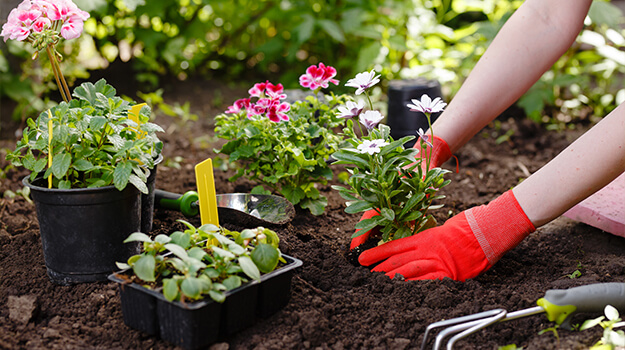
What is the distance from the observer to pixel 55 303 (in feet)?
4.90

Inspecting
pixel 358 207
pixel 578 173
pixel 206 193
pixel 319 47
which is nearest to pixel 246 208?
pixel 206 193

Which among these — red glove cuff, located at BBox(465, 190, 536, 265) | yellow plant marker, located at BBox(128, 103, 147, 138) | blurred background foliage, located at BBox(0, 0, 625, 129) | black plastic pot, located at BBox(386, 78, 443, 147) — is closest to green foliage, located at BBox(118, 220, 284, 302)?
yellow plant marker, located at BBox(128, 103, 147, 138)

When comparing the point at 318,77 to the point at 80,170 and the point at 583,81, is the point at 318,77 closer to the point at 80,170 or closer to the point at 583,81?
the point at 80,170

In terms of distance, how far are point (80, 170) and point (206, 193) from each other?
348 mm

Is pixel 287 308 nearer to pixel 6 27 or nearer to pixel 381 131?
pixel 381 131

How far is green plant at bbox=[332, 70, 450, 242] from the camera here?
61.4 inches

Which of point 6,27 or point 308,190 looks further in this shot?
point 308,190

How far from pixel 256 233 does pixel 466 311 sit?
59cm

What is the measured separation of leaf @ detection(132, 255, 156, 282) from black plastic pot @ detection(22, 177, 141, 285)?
0.32 m

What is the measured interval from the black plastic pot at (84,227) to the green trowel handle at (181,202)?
31cm

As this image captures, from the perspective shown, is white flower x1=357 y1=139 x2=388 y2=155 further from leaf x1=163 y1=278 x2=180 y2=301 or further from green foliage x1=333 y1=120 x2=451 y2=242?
leaf x1=163 y1=278 x2=180 y2=301

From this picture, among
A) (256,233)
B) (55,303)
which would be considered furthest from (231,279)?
(55,303)

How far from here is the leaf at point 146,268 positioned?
123cm

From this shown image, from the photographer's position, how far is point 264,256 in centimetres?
132
